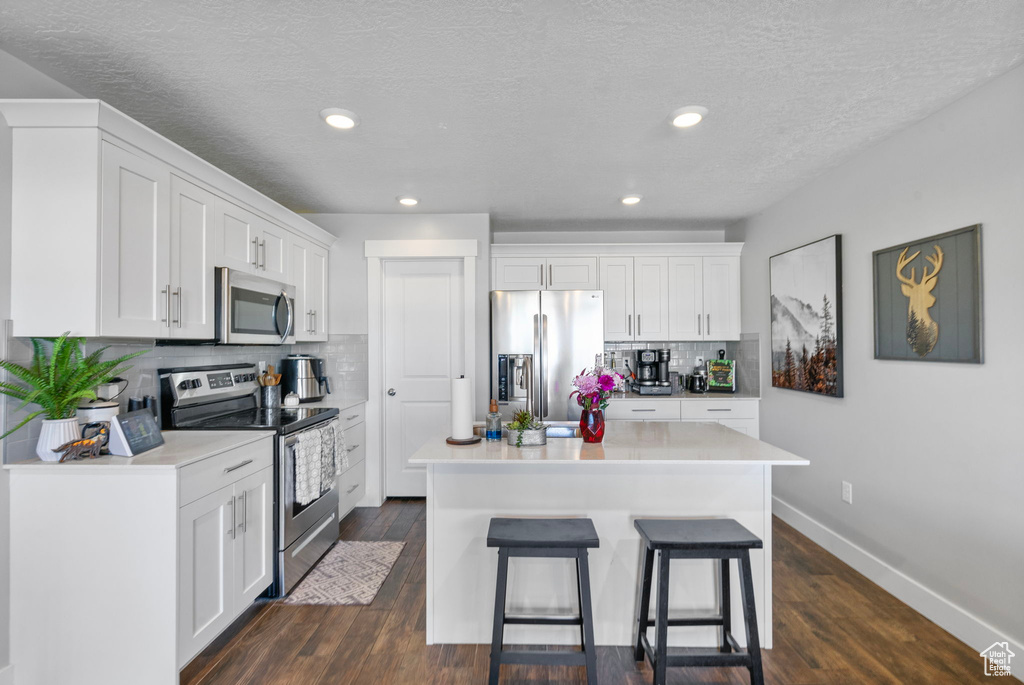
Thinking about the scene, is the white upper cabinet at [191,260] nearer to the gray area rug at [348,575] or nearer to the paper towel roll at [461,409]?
the paper towel roll at [461,409]

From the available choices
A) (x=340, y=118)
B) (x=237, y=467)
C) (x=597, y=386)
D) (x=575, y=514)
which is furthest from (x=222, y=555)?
(x=340, y=118)

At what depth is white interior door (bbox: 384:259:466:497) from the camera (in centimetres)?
423

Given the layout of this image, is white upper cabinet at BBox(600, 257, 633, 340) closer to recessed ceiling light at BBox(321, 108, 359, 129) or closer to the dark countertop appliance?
the dark countertop appliance

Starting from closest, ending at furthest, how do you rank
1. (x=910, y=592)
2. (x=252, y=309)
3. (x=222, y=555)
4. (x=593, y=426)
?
(x=222, y=555) < (x=593, y=426) < (x=910, y=592) < (x=252, y=309)

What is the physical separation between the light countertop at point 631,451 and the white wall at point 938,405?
2.77ft

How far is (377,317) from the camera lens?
4.18 metres

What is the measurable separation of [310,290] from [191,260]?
1.38 meters

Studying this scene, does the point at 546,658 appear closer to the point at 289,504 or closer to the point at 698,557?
the point at 698,557

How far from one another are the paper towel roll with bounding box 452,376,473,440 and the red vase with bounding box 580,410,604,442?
1.70 ft

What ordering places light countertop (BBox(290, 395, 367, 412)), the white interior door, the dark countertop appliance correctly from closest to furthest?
light countertop (BBox(290, 395, 367, 412)), the dark countertop appliance, the white interior door

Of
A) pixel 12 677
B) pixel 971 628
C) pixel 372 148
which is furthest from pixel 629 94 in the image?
pixel 12 677

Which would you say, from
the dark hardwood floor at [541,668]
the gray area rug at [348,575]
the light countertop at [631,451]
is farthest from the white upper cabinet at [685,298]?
the gray area rug at [348,575]

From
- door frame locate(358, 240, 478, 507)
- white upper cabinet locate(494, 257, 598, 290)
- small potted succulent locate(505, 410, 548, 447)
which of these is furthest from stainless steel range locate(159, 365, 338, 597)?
white upper cabinet locate(494, 257, 598, 290)

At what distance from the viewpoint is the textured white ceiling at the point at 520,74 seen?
165cm
